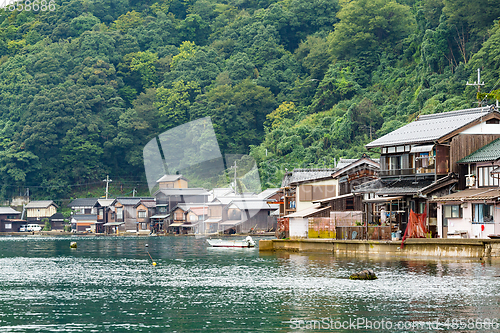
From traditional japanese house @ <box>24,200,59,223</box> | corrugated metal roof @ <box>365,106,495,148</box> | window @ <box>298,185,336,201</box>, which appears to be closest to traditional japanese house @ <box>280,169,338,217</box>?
window @ <box>298,185,336,201</box>

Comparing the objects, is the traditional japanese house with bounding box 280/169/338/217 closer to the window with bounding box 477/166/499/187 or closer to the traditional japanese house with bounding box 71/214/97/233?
the window with bounding box 477/166/499/187

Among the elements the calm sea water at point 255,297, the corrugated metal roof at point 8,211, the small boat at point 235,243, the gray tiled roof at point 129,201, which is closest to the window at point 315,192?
the small boat at point 235,243

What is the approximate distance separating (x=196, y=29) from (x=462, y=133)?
12366 centimetres

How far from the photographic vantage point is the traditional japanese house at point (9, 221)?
10925 centimetres

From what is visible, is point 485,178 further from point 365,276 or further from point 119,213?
point 119,213

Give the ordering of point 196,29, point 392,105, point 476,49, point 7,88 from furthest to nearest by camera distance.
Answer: point 196,29 → point 7,88 → point 392,105 → point 476,49

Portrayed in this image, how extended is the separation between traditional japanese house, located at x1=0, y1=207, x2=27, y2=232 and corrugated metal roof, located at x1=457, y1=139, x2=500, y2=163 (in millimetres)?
90055

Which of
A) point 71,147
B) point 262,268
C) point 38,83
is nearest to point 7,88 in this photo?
point 38,83

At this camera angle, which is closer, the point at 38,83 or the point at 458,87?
the point at 458,87

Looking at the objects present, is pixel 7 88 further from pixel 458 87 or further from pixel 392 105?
pixel 458 87

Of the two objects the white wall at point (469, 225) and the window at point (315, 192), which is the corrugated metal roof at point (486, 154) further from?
the window at point (315, 192)

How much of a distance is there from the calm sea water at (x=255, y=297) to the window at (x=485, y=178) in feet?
18.3

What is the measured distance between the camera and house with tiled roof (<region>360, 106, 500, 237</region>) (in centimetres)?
3794

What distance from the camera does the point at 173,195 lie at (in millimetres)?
103188
